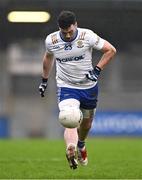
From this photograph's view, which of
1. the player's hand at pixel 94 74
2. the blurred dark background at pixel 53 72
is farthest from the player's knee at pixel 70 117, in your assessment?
the blurred dark background at pixel 53 72

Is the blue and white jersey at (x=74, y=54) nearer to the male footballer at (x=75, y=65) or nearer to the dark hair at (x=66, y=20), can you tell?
the male footballer at (x=75, y=65)

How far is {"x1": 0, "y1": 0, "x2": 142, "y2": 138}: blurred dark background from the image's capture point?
32.6 m

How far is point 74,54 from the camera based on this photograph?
10.9 metres

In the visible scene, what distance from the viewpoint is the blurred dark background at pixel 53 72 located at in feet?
107

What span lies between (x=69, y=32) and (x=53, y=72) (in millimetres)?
26137

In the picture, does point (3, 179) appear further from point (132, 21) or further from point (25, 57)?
point (25, 57)

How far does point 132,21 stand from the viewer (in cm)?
3544

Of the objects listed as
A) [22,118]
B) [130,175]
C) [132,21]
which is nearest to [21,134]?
[22,118]

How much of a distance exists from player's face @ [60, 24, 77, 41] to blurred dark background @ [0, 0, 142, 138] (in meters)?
20.2

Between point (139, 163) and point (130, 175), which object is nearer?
point (130, 175)

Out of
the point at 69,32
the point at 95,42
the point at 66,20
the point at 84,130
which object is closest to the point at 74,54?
the point at 95,42

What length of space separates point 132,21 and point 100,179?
26.1 metres

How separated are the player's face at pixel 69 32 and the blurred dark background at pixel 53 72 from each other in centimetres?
2025

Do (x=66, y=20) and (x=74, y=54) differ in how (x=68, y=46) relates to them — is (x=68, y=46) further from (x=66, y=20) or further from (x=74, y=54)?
(x=66, y=20)
